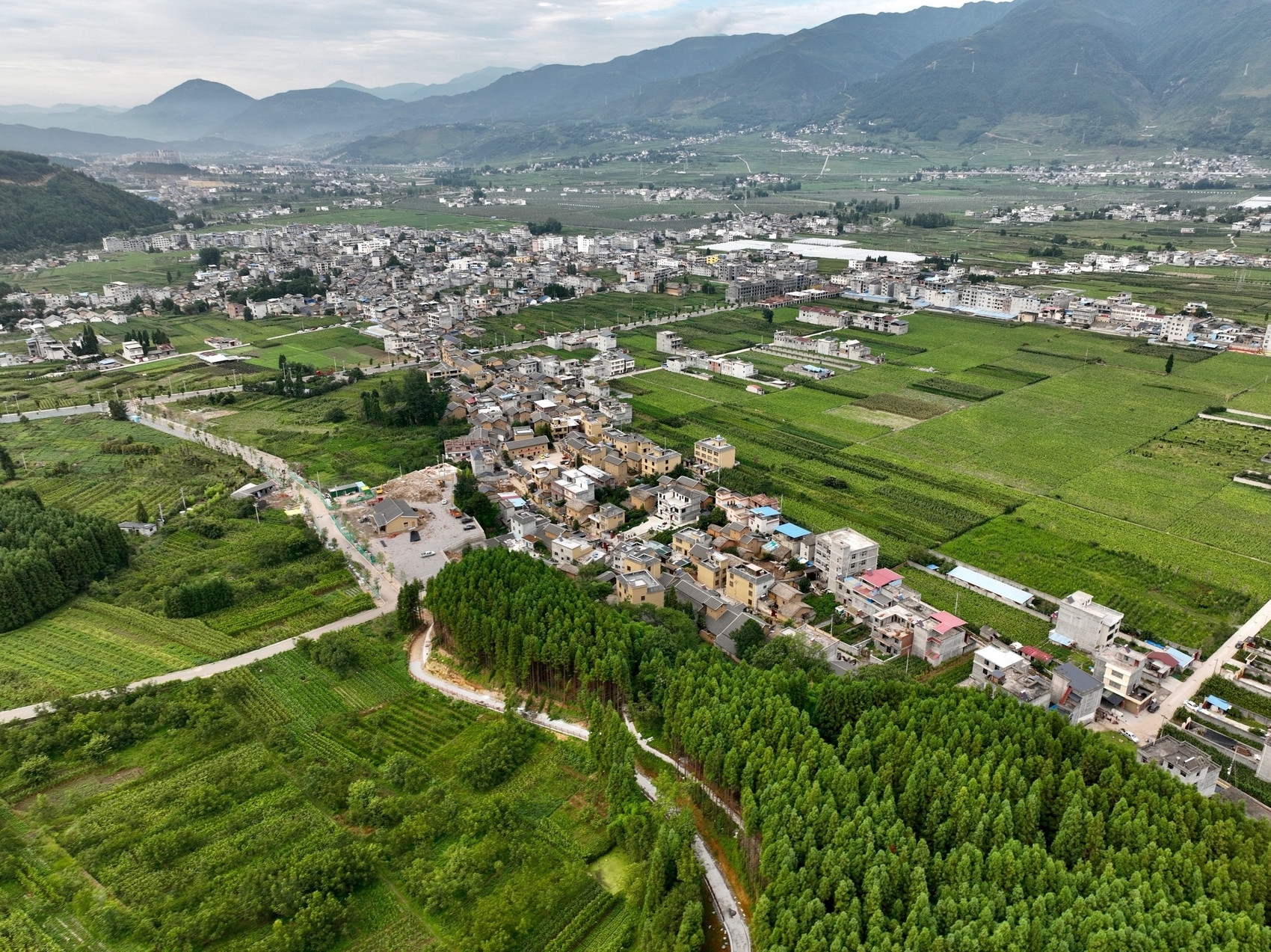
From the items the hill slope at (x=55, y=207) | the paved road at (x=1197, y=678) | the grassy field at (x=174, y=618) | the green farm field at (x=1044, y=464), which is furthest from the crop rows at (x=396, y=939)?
the hill slope at (x=55, y=207)

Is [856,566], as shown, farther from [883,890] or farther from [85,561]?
[85,561]

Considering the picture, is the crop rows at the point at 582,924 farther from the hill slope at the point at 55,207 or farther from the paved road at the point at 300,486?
the hill slope at the point at 55,207

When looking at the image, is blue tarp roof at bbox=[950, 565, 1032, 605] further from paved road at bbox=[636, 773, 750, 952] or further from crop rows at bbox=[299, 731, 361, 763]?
crop rows at bbox=[299, 731, 361, 763]

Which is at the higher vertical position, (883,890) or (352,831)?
(883,890)

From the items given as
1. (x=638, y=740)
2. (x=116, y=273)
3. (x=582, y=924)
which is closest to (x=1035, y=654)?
(x=638, y=740)

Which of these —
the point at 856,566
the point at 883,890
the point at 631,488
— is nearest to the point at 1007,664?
the point at 856,566

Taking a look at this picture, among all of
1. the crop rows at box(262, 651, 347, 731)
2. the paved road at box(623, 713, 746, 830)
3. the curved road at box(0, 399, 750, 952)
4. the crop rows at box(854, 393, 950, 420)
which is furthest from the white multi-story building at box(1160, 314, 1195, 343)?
the crop rows at box(262, 651, 347, 731)

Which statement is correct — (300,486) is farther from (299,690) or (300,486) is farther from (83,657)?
(299,690)
